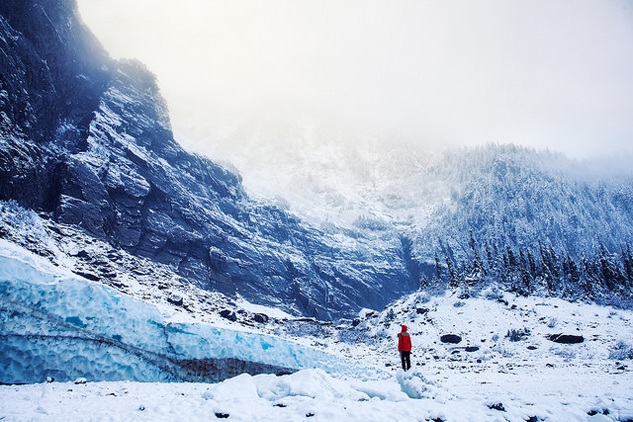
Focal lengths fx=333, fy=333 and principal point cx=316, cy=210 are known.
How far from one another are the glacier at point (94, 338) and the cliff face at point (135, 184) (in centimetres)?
7326

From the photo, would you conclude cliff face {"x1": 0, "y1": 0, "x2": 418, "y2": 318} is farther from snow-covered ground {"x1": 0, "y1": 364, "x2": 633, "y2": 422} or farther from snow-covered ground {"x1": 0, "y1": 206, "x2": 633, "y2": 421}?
snow-covered ground {"x1": 0, "y1": 364, "x2": 633, "y2": 422}

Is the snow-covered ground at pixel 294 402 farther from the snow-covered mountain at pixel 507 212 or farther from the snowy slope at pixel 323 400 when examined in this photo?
the snow-covered mountain at pixel 507 212

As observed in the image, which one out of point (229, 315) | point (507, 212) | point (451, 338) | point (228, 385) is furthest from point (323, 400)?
point (507, 212)

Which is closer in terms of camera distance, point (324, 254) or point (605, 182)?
point (324, 254)

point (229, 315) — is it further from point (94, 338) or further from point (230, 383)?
point (230, 383)

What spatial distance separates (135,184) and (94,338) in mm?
98790

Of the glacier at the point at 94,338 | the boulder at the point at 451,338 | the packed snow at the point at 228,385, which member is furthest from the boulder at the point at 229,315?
the glacier at the point at 94,338

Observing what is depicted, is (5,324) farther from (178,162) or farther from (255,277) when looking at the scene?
(178,162)

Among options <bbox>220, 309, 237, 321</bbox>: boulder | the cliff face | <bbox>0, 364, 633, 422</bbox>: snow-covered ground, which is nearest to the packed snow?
<bbox>0, 364, 633, 422</bbox>: snow-covered ground

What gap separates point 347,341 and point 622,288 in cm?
4773

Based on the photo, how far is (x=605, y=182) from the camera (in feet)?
557

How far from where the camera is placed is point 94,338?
42.7 ft

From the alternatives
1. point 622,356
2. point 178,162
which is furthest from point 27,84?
point 622,356

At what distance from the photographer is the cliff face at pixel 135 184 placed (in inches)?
3002
